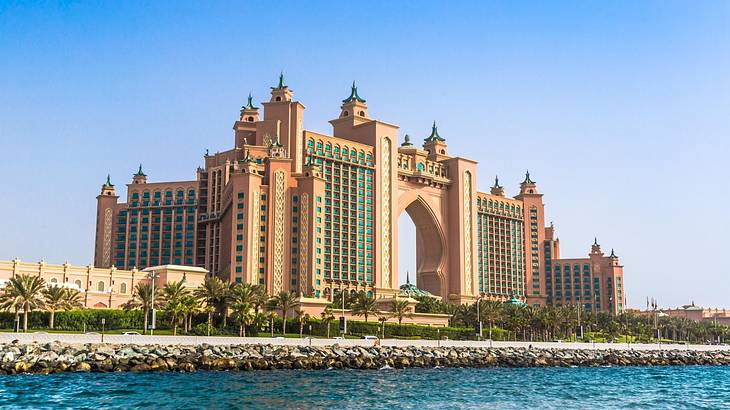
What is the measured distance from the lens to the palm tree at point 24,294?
307ft

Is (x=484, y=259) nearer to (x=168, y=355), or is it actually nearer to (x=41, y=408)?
(x=168, y=355)

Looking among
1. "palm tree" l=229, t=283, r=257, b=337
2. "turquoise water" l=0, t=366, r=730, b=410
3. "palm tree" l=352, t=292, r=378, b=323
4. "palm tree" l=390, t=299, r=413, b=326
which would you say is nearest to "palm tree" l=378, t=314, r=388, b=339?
"palm tree" l=352, t=292, r=378, b=323

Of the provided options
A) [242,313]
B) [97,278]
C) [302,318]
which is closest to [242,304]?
[242,313]

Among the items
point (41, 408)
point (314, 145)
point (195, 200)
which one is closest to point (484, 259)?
point (314, 145)

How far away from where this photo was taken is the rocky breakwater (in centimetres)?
6675

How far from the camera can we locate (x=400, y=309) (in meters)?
124

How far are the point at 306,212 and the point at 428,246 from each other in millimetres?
45896

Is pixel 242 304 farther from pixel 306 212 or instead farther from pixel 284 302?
pixel 306 212

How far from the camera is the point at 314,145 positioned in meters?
163

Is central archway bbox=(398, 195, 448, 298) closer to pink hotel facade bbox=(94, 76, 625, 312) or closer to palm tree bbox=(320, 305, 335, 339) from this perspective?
pink hotel facade bbox=(94, 76, 625, 312)

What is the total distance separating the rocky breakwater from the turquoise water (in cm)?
335

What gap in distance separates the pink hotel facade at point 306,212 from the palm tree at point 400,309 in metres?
23.4

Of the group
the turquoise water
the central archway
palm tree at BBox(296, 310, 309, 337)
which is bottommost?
the turquoise water

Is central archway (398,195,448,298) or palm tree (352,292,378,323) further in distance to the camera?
central archway (398,195,448,298)
